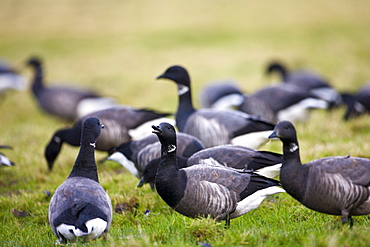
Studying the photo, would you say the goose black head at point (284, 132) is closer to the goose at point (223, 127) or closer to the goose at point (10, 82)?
the goose at point (223, 127)

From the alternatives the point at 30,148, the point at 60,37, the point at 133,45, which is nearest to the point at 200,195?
the point at 30,148

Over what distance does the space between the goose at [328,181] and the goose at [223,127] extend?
2.97 meters

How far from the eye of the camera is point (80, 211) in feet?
14.3

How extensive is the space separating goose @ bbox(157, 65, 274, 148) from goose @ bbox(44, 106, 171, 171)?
2.47 feet

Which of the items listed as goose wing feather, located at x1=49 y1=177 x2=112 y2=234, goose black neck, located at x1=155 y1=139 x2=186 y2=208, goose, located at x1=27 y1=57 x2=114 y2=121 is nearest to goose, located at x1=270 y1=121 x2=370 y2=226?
goose black neck, located at x1=155 y1=139 x2=186 y2=208

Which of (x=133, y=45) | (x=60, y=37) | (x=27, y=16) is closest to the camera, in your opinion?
(x=133, y=45)

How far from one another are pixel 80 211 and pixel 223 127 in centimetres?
399

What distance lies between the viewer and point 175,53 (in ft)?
70.0

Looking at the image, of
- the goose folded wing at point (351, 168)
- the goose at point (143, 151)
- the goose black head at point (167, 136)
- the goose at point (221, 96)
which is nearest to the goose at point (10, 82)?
the goose at point (221, 96)

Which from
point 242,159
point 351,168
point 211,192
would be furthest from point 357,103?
point 211,192

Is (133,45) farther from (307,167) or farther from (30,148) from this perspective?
(307,167)

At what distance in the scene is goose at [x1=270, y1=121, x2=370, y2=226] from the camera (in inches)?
175

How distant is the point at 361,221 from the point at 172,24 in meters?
23.9

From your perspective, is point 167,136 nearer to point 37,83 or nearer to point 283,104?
point 283,104
